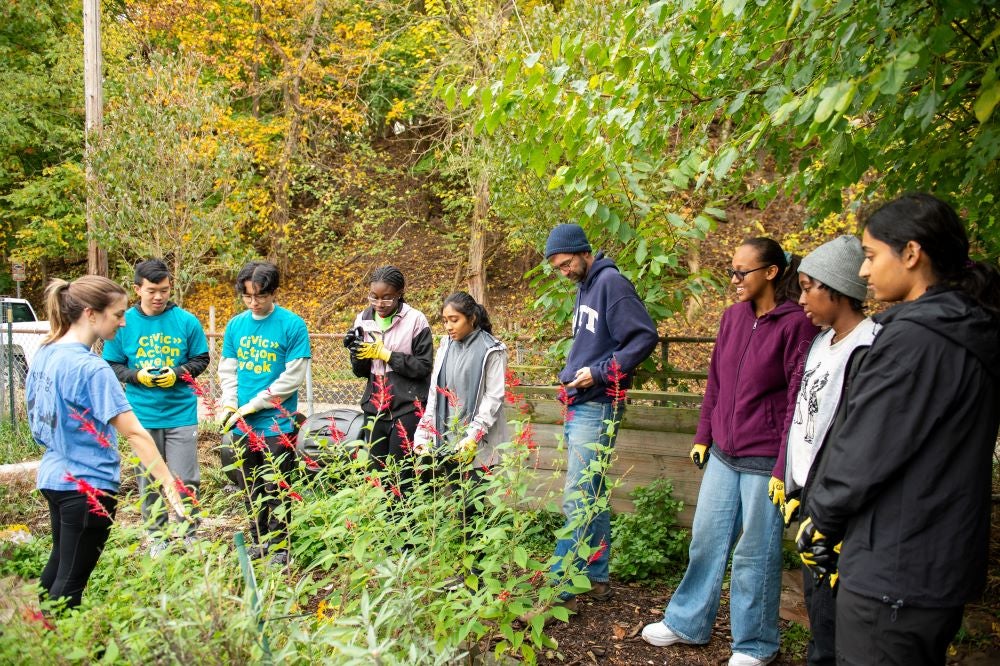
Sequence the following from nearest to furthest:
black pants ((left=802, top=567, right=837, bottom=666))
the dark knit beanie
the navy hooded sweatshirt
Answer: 1. black pants ((left=802, top=567, right=837, bottom=666))
2. the navy hooded sweatshirt
3. the dark knit beanie

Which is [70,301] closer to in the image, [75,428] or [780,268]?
[75,428]

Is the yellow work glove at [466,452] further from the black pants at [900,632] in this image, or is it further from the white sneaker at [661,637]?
the black pants at [900,632]

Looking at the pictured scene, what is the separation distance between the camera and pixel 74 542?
114 inches

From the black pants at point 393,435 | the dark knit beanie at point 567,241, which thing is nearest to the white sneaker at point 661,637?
the black pants at point 393,435

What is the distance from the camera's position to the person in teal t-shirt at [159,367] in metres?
4.35

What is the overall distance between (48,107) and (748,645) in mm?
19834

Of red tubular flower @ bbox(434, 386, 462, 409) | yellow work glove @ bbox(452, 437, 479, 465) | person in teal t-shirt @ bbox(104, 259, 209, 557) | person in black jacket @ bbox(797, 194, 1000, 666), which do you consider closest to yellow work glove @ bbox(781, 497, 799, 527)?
person in black jacket @ bbox(797, 194, 1000, 666)

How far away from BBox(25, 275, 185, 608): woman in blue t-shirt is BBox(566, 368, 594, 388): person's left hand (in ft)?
6.38

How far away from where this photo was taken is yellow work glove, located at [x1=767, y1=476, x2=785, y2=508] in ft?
9.66

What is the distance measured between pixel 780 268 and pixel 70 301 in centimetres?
312

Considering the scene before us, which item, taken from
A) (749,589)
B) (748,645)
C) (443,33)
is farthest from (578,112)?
(443,33)

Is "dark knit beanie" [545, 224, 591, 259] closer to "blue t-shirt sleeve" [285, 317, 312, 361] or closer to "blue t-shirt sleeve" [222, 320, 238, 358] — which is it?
"blue t-shirt sleeve" [285, 317, 312, 361]

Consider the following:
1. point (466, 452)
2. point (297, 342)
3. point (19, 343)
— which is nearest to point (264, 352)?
point (297, 342)

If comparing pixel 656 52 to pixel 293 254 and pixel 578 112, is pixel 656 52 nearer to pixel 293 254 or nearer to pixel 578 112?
pixel 578 112
